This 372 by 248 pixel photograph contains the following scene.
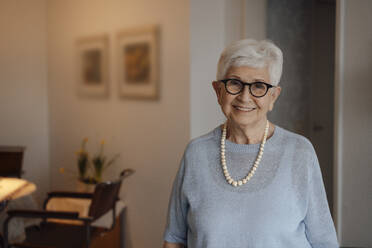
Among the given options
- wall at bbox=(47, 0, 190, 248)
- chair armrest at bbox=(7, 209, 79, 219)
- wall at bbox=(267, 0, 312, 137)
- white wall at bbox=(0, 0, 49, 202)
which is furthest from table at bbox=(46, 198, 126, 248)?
wall at bbox=(267, 0, 312, 137)

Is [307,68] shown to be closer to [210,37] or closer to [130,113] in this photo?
[210,37]

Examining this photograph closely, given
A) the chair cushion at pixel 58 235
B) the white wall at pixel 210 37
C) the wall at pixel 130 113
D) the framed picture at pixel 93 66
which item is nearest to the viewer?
the chair cushion at pixel 58 235

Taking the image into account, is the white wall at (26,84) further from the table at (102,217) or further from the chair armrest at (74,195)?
the chair armrest at (74,195)

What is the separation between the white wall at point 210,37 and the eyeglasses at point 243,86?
1.78 meters

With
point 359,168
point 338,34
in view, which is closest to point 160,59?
point 338,34

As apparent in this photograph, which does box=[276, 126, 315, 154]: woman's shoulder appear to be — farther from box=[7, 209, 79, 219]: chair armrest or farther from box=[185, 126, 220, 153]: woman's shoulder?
box=[7, 209, 79, 219]: chair armrest

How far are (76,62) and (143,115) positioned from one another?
130cm

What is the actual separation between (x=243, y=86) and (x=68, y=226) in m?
2.40

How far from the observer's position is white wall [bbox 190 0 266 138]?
3.15 m

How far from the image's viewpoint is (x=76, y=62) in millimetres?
4496

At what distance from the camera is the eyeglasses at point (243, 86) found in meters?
1.35

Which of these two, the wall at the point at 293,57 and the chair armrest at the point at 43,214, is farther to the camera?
the wall at the point at 293,57

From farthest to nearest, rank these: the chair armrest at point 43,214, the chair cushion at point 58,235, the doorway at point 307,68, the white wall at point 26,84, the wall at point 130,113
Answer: the white wall at point 26,84
the doorway at point 307,68
the wall at point 130,113
the chair cushion at point 58,235
the chair armrest at point 43,214

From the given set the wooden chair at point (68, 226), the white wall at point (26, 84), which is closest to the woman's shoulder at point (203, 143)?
the wooden chair at point (68, 226)
